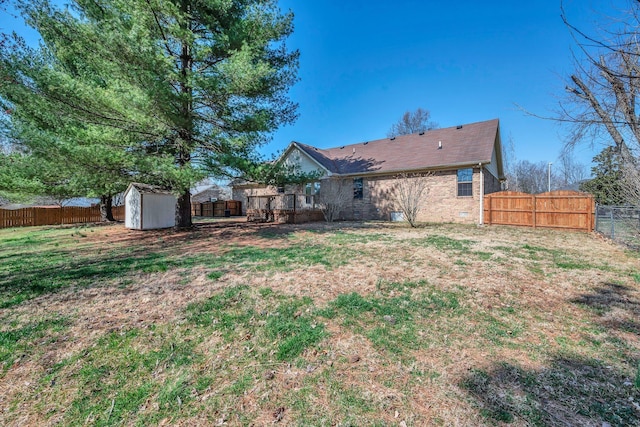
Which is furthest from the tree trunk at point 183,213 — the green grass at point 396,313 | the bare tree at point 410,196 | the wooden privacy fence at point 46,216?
the wooden privacy fence at point 46,216

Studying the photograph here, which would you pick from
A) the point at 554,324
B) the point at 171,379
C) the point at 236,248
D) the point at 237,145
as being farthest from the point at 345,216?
the point at 171,379

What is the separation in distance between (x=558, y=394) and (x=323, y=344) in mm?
2016

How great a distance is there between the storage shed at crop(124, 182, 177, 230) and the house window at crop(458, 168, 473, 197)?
15.2m

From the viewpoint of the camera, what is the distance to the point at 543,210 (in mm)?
12414

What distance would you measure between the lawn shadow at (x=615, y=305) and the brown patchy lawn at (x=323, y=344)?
0.09 feet

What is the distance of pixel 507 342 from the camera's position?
2945 mm

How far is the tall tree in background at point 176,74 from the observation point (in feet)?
26.4

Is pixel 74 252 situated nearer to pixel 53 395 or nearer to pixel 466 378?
pixel 53 395

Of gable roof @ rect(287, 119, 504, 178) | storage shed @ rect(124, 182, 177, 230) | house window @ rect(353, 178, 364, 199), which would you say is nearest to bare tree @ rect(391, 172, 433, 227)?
gable roof @ rect(287, 119, 504, 178)

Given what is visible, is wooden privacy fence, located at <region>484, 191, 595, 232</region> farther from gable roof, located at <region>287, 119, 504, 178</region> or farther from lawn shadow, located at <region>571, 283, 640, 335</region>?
lawn shadow, located at <region>571, 283, 640, 335</region>

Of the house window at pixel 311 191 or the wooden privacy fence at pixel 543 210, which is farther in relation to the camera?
the house window at pixel 311 191

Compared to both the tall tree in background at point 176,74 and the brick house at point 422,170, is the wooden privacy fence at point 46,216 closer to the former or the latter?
the tall tree in background at point 176,74

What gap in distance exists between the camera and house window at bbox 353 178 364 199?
1800 centimetres

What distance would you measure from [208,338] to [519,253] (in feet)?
23.4
